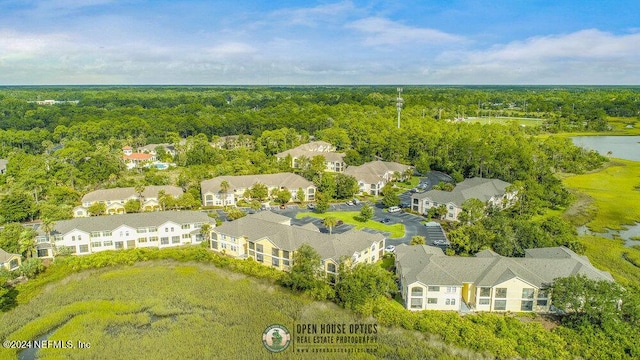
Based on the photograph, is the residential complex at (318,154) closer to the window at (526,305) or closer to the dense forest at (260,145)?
the dense forest at (260,145)

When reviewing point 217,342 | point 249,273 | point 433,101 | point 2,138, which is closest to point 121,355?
point 217,342

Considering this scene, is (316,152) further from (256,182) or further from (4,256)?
(4,256)

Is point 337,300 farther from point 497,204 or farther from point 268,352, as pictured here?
point 497,204

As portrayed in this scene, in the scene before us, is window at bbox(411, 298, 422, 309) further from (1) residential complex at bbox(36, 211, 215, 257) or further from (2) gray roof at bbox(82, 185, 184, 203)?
(2) gray roof at bbox(82, 185, 184, 203)

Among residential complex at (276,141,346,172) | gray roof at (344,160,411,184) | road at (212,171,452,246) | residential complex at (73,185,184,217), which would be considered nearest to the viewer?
road at (212,171,452,246)

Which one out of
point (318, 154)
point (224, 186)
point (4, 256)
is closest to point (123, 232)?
point (4, 256)

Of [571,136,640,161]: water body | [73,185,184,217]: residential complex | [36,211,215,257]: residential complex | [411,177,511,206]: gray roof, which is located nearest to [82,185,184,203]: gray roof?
[73,185,184,217]: residential complex
